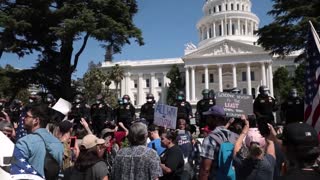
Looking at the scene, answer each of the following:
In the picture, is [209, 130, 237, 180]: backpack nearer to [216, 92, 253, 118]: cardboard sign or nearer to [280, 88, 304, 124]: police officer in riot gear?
[216, 92, 253, 118]: cardboard sign

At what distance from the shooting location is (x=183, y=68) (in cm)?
8381

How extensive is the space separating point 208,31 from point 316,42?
299 feet

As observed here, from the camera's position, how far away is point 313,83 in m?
4.32

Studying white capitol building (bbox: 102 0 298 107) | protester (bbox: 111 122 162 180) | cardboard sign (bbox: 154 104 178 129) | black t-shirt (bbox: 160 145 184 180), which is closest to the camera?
protester (bbox: 111 122 162 180)

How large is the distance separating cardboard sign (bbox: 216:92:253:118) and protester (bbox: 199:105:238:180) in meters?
1.67

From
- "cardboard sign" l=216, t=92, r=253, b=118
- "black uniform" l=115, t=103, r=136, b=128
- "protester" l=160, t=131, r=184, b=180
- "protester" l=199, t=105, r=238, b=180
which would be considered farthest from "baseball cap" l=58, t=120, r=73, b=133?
"black uniform" l=115, t=103, r=136, b=128

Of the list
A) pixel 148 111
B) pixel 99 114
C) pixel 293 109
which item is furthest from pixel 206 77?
pixel 293 109

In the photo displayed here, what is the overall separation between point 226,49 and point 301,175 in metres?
77.1

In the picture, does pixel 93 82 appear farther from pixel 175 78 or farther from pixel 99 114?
pixel 99 114

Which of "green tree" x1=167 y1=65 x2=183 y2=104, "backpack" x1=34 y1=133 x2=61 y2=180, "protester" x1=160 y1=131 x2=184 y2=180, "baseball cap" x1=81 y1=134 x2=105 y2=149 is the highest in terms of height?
"green tree" x1=167 y1=65 x2=183 y2=104

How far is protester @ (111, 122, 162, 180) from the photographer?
414 cm

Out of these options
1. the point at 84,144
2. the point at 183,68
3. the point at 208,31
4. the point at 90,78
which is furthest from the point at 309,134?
the point at 208,31

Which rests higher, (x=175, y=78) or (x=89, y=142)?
(x=175, y=78)

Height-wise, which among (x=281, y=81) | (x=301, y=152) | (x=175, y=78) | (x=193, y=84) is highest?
(x=175, y=78)
